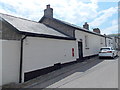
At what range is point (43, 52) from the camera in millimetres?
7156

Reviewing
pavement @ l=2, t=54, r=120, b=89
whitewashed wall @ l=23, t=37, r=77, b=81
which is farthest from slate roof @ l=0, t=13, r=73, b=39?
pavement @ l=2, t=54, r=120, b=89

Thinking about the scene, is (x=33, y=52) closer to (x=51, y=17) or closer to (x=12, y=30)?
(x=12, y=30)

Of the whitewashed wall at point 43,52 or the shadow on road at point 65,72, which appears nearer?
Result: the shadow on road at point 65,72

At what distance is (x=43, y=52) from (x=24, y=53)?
1555mm

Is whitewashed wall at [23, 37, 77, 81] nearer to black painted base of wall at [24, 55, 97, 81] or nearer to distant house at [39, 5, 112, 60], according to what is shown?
black painted base of wall at [24, 55, 97, 81]

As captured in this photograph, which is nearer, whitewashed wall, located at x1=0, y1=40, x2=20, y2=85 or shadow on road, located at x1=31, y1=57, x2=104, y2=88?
whitewashed wall, located at x1=0, y1=40, x2=20, y2=85

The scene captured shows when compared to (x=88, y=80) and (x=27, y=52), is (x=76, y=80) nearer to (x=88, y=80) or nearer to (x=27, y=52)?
(x=88, y=80)

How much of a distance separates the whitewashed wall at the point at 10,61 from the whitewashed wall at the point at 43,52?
0.42 meters

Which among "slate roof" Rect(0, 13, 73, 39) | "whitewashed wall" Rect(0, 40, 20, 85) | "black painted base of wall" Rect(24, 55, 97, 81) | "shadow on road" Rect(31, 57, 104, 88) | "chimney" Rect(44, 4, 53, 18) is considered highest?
"chimney" Rect(44, 4, 53, 18)

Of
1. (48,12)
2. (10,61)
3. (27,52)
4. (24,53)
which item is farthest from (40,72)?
(48,12)

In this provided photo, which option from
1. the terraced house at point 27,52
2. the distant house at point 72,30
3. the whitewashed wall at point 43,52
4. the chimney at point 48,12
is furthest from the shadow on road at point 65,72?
the chimney at point 48,12

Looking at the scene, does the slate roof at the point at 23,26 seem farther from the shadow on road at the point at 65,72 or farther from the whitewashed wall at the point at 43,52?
the shadow on road at the point at 65,72

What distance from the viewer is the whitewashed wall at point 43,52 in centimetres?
605

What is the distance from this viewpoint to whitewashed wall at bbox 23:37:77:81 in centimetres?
605
